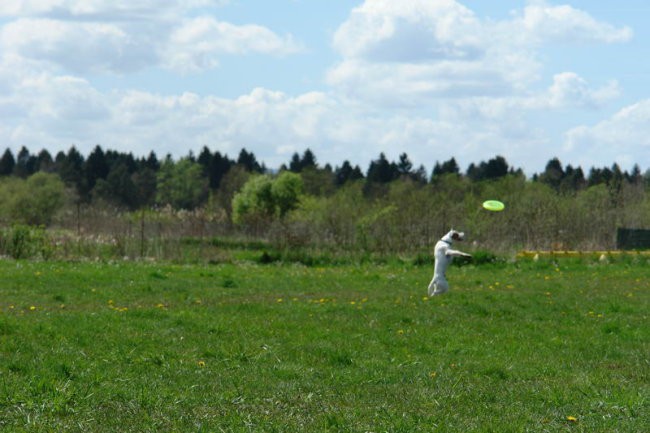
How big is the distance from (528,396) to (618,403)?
3.02ft

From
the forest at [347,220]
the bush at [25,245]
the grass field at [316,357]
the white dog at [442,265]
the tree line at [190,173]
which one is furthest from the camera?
the tree line at [190,173]

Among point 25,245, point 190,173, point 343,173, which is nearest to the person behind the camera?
point 25,245

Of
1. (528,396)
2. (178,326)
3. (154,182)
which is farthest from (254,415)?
(154,182)

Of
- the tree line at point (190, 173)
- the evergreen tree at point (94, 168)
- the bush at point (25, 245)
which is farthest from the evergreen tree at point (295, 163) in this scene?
the bush at point (25, 245)

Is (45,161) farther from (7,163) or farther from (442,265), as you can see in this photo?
(442,265)

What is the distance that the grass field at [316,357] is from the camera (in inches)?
347

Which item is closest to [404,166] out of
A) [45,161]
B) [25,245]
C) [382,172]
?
[382,172]

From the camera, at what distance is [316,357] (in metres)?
12.3

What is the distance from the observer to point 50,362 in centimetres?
1105

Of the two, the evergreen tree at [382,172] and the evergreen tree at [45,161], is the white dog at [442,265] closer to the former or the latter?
the evergreen tree at [382,172]

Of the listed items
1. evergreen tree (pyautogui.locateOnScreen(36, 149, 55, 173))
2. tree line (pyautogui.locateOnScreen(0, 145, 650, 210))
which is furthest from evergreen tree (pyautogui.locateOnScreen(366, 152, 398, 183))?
evergreen tree (pyautogui.locateOnScreen(36, 149, 55, 173))

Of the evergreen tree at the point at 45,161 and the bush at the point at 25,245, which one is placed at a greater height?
the evergreen tree at the point at 45,161

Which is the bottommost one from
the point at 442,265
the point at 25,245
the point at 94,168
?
the point at 25,245

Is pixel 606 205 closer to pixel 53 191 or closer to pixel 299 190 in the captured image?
pixel 299 190
